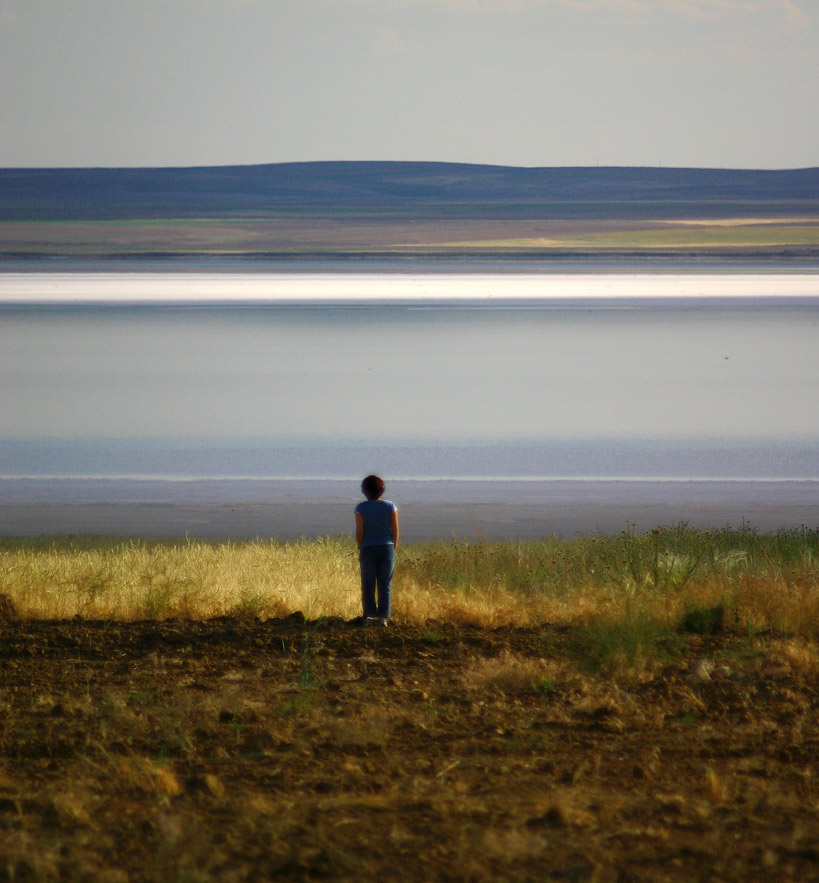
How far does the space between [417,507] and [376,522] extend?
12.1 m

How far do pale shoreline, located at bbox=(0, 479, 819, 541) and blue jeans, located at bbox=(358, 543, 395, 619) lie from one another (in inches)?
310

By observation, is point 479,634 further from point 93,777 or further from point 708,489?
point 708,489

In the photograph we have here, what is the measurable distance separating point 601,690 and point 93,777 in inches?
121

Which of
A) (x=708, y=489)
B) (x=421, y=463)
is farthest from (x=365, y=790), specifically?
(x=421, y=463)

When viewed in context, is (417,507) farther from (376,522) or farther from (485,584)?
(376,522)

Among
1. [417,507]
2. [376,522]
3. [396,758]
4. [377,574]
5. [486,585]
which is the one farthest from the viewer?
[417,507]

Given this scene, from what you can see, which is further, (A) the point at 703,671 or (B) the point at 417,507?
(B) the point at 417,507

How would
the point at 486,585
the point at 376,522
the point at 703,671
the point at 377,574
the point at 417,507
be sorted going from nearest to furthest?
the point at 703,671 < the point at 376,522 < the point at 377,574 < the point at 486,585 < the point at 417,507

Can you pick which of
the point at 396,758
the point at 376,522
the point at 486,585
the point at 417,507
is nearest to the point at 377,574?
the point at 376,522

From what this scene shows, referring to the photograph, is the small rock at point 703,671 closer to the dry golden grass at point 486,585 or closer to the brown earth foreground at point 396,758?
the brown earth foreground at point 396,758

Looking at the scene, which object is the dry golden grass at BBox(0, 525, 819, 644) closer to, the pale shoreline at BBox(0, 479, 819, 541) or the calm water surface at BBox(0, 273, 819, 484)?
the pale shoreline at BBox(0, 479, 819, 541)

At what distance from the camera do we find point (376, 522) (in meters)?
9.25

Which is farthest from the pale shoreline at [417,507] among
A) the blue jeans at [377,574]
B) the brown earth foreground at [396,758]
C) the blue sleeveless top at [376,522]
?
the brown earth foreground at [396,758]

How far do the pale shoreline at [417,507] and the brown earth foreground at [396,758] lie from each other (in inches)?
363
